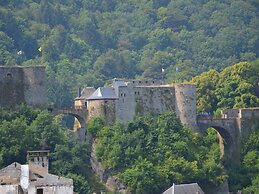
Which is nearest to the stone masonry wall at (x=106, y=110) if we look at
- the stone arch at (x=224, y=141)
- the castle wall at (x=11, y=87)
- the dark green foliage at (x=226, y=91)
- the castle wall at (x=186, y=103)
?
the castle wall at (x=11, y=87)

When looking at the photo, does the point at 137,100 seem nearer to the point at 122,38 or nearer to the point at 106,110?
the point at 106,110

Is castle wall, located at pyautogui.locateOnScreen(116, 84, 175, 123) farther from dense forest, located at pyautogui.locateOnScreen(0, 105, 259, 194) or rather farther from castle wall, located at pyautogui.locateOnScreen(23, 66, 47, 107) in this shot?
castle wall, located at pyautogui.locateOnScreen(23, 66, 47, 107)

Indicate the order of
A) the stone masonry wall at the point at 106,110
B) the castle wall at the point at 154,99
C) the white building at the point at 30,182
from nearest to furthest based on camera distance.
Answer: the white building at the point at 30,182
the stone masonry wall at the point at 106,110
the castle wall at the point at 154,99

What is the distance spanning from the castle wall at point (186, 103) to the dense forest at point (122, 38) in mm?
26936

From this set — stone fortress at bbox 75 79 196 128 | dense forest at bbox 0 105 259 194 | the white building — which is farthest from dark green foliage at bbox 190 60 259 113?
the white building

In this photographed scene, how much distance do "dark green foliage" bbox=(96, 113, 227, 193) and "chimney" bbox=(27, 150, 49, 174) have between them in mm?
7386

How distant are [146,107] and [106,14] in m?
69.8

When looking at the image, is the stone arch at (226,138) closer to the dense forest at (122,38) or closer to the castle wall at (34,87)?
the castle wall at (34,87)

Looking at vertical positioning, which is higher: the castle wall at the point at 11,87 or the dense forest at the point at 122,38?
the dense forest at the point at 122,38

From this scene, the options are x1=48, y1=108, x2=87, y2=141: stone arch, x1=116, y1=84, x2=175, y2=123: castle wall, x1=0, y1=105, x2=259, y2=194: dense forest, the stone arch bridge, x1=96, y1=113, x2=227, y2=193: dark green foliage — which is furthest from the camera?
the stone arch bridge

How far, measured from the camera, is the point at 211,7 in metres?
178

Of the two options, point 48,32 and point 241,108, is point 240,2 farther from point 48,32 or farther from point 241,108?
point 241,108

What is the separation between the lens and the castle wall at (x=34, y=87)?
97812 millimetres

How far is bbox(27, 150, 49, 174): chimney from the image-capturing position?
8769 cm
